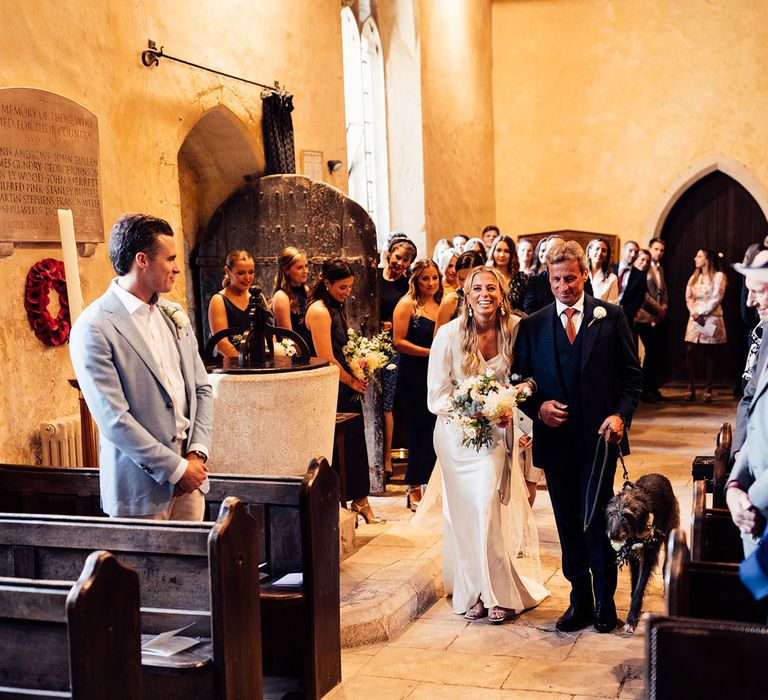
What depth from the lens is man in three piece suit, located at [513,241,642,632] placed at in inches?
173

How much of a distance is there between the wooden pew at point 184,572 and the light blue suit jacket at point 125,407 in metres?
0.29

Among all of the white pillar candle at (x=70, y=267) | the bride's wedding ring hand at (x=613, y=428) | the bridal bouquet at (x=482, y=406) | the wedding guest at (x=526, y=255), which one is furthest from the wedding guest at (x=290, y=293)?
the wedding guest at (x=526, y=255)

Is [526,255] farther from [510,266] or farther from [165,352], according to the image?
[165,352]

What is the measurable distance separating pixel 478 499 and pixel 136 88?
11.0 ft

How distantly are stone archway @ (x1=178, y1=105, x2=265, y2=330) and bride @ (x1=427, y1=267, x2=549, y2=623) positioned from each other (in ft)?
10.8

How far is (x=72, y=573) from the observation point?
326 centimetres

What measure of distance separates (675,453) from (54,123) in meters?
5.72

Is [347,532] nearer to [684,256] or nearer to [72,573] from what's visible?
[72,573]

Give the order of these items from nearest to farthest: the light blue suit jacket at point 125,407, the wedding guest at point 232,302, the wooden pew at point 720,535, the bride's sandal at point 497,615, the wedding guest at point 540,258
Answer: the light blue suit jacket at point 125,407
the wooden pew at point 720,535
the bride's sandal at point 497,615
the wedding guest at point 232,302
the wedding guest at point 540,258

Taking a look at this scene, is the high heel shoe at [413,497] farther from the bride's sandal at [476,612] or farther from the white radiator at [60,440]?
the white radiator at [60,440]

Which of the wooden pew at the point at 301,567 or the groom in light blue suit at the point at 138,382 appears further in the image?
the wooden pew at the point at 301,567

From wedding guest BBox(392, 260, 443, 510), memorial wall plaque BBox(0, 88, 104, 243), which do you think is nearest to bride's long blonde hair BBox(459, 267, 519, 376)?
wedding guest BBox(392, 260, 443, 510)

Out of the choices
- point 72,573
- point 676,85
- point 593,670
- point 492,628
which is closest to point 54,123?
point 72,573

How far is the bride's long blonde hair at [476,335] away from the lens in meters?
4.75
